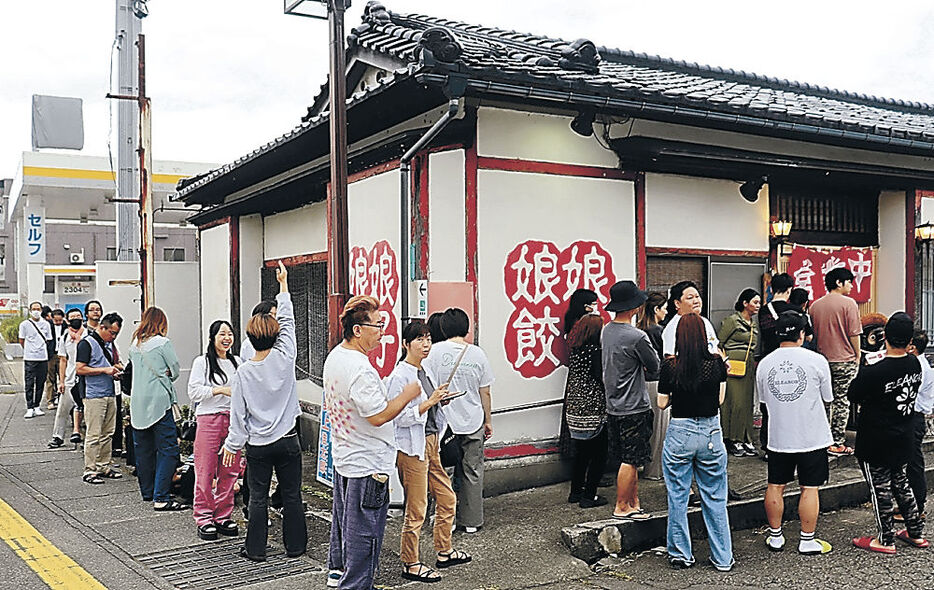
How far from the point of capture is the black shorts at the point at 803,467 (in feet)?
19.6

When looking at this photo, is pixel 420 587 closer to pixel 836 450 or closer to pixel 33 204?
pixel 836 450

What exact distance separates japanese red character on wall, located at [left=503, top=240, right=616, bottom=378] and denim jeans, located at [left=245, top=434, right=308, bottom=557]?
238cm

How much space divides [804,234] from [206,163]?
18537mm

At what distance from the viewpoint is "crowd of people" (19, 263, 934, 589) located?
4.97 meters

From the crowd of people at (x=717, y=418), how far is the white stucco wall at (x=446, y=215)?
4.28 ft

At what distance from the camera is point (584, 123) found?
784cm

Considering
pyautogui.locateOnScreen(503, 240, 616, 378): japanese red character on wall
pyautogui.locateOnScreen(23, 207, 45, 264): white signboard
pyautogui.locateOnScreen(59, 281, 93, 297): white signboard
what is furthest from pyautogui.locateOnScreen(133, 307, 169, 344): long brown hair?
pyautogui.locateOnScreen(59, 281, 93, 297): white signboard

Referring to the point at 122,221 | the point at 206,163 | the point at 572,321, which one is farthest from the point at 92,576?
the point at 206,163

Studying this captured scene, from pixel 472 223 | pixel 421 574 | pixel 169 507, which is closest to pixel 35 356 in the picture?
pixel 169 507

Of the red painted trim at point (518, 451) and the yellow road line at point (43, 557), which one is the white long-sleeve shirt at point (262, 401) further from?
the red painted trim at point (518, 451)

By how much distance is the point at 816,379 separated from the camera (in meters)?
5.99

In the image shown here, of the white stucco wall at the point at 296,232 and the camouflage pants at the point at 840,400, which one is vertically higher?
the white stucco wall at the point at 296,232

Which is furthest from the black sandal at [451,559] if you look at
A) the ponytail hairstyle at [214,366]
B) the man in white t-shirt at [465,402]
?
the ponytail hairstyle at [214,366]

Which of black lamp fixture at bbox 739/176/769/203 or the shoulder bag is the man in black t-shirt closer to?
the shoulder bag
